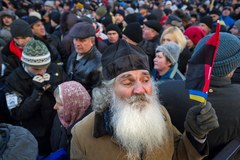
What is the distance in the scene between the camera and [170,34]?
473cm

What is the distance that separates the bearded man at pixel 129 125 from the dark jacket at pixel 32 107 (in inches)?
46.6

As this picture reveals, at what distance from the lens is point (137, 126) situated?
5.83 ft

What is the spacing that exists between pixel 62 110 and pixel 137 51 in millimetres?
1031

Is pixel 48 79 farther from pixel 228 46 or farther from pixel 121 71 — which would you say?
pixel 228 46

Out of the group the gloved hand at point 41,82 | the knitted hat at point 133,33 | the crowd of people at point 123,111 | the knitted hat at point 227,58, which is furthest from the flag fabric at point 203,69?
the knitted hat at point 133,33

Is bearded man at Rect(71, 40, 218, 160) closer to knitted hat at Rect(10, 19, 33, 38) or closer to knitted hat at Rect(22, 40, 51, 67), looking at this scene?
knitted hat at Rect(22, 40, 51, 67)

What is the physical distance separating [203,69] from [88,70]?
2.18 m

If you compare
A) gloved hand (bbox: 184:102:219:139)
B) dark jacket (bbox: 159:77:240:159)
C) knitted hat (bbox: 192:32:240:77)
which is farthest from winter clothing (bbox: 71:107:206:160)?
knitted hat (bbox: 192:32:240:77)

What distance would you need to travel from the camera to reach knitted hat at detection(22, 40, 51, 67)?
306cm

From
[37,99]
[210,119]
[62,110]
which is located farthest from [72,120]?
[210,119]

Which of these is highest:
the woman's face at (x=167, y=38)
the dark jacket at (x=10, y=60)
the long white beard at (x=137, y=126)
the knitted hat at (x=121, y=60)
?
the knitted hat at (x=121, y=60)

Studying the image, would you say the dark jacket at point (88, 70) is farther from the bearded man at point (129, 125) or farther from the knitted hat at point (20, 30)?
the bearded man at point (129, 125)

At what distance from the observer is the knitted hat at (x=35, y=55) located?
3.06m

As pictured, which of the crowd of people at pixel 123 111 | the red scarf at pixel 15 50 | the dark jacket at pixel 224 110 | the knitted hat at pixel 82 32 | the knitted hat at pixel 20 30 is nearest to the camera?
the crowd of people at pixel 123 111
